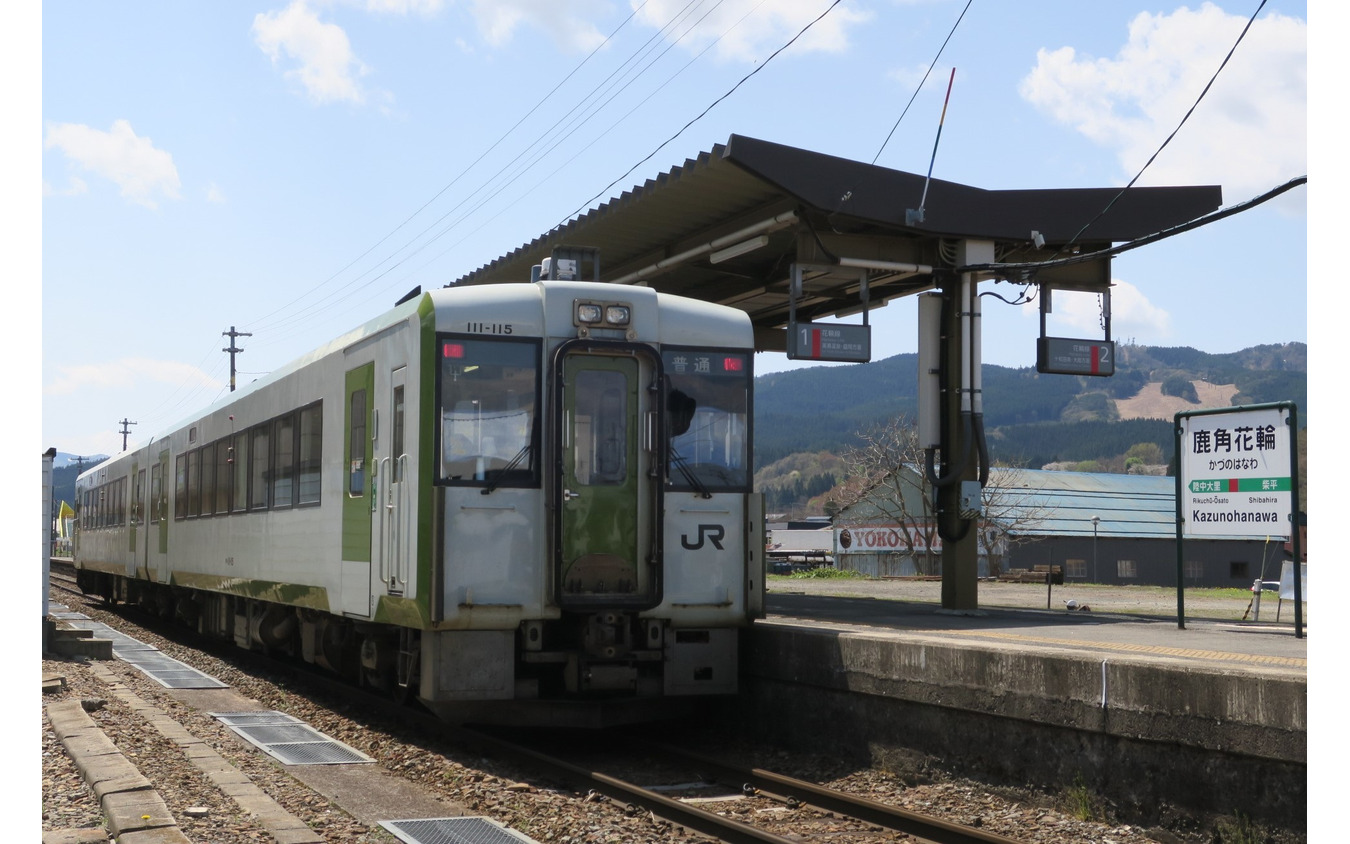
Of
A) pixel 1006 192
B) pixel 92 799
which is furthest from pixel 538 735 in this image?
pixel 1006 192

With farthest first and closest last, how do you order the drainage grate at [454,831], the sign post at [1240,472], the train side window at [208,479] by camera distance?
the train side window at [208,479] → the sign post at [1240,472] → the drainage grate at [454,831]

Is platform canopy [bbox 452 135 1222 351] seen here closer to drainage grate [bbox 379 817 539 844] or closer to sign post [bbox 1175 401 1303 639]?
sign post [bbox 1175 401 1303 639]

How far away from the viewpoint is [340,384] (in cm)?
1209

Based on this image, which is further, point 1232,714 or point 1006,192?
point 1006,192

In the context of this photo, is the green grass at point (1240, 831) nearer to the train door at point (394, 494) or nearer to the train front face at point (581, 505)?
the train front face at point (581, 505)

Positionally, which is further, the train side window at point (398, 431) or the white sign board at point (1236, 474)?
the train side window at point (398, 431)

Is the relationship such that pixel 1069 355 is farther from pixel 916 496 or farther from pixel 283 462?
pixel 916 496

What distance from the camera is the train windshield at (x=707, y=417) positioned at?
1057cm

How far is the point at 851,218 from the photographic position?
15.4 meters

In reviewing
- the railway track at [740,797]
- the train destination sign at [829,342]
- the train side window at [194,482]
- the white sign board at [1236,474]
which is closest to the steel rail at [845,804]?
the railway track at [740,797]

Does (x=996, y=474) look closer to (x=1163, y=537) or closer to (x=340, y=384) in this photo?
(x=1163, y=537)

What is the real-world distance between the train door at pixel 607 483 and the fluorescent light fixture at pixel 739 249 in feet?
20.6

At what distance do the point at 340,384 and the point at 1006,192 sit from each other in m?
8.28

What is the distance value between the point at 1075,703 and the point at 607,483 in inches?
152
